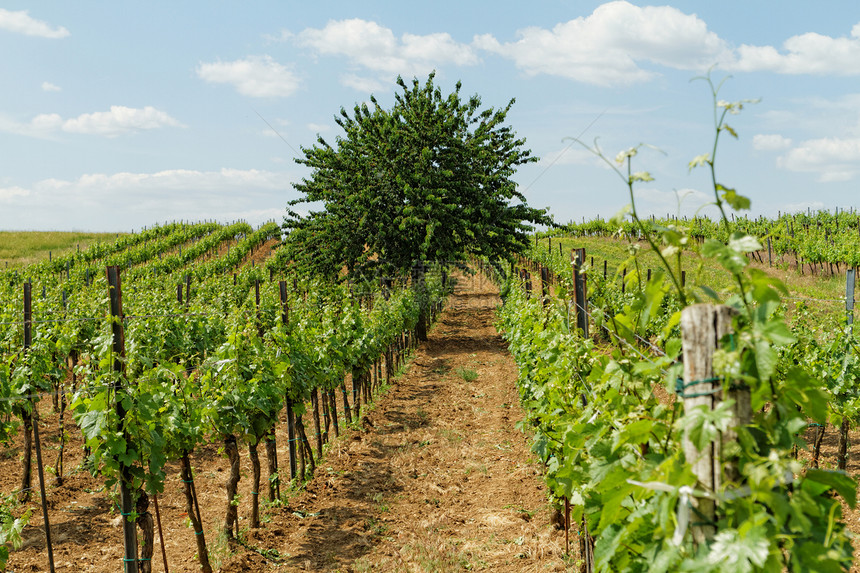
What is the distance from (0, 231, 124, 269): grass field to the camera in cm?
5037

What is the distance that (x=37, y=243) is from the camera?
2185 inches

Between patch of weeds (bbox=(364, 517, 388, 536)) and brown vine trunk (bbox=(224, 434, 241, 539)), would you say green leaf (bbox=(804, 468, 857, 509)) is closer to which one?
patch of weeds (bbox=(364, 517, 388, 536))

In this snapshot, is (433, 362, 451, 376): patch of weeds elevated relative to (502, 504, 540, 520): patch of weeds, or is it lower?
lower

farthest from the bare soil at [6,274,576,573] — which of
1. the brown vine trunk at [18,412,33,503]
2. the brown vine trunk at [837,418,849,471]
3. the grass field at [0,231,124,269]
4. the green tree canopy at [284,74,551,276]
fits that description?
the grass field at [0,231,124,269]

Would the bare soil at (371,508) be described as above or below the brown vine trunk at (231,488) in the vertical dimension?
below

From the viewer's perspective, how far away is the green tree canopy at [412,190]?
19.7 metres

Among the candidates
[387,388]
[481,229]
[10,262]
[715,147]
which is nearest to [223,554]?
[715,147]

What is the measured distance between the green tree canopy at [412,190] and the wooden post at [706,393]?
54.6ft

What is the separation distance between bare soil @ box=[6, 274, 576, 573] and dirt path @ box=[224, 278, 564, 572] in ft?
0.06

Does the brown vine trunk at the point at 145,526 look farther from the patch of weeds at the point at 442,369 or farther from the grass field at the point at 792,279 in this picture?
the grass field at the point at 792,279

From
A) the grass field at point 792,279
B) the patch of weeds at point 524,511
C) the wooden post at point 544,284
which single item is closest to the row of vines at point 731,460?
the wooden post at point 544,284

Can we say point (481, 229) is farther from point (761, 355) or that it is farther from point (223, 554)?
point (761, 355)

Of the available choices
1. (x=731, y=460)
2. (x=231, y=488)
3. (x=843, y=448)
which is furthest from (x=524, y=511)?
(x=731, y=460)

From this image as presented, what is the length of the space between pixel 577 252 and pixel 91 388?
12.6 ft
